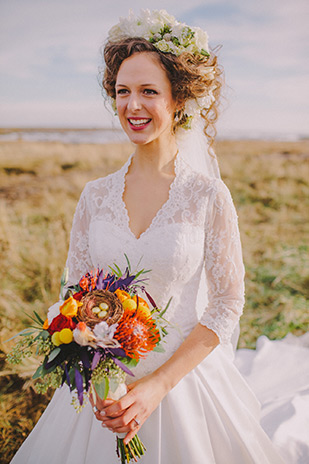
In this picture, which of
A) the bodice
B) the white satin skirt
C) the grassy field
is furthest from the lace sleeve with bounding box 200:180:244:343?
the grassy field

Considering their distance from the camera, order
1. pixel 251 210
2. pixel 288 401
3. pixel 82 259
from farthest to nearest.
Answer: pixel 251 210 → pixel 288 401 → pixel 82 259

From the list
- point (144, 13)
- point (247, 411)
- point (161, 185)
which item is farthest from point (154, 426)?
point (144, 13)

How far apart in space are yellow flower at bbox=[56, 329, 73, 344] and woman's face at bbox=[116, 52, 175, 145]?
108 centimetres

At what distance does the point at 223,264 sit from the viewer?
197cm

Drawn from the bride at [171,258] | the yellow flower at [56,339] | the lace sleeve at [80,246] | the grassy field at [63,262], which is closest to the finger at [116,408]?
the bride at [171,258]

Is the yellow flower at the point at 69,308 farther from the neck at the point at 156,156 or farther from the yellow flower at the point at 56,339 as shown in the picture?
the neck at the point at 156,156

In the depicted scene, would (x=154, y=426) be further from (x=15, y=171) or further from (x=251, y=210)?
(x=15, y=171)

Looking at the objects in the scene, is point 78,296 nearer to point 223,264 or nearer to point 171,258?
point 171,258

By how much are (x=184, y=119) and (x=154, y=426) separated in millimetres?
1685

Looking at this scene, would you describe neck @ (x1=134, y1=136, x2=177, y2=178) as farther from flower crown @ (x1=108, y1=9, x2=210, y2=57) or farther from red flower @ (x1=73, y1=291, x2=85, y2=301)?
red flower @ (x1=73, y1=291, x2=85, y2=301)

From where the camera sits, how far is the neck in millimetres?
2174

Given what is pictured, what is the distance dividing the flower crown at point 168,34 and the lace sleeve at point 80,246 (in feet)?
2.70

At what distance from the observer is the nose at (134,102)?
192 centimetres

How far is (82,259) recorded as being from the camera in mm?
2240
